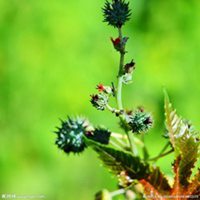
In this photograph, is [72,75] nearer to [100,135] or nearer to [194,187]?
[100,135]

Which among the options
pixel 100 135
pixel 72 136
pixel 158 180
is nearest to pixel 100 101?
pixel 100 135

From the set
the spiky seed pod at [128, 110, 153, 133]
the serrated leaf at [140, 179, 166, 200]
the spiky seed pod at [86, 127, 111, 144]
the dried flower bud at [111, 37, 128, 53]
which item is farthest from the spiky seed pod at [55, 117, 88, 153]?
the serrated leaf at [140, 179, 166, 200]

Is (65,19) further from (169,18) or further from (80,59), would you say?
(169,18)

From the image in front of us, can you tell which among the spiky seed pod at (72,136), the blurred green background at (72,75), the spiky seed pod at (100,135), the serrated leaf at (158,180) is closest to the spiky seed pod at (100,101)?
the spiky seed pod at (100,135)

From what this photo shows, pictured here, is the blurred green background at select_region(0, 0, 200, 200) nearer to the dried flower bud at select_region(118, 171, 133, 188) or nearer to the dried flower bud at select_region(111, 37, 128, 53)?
the dried flower bud at select_region(111, 37, 128, 53)

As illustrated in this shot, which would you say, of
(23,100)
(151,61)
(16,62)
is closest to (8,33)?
(16,62)
